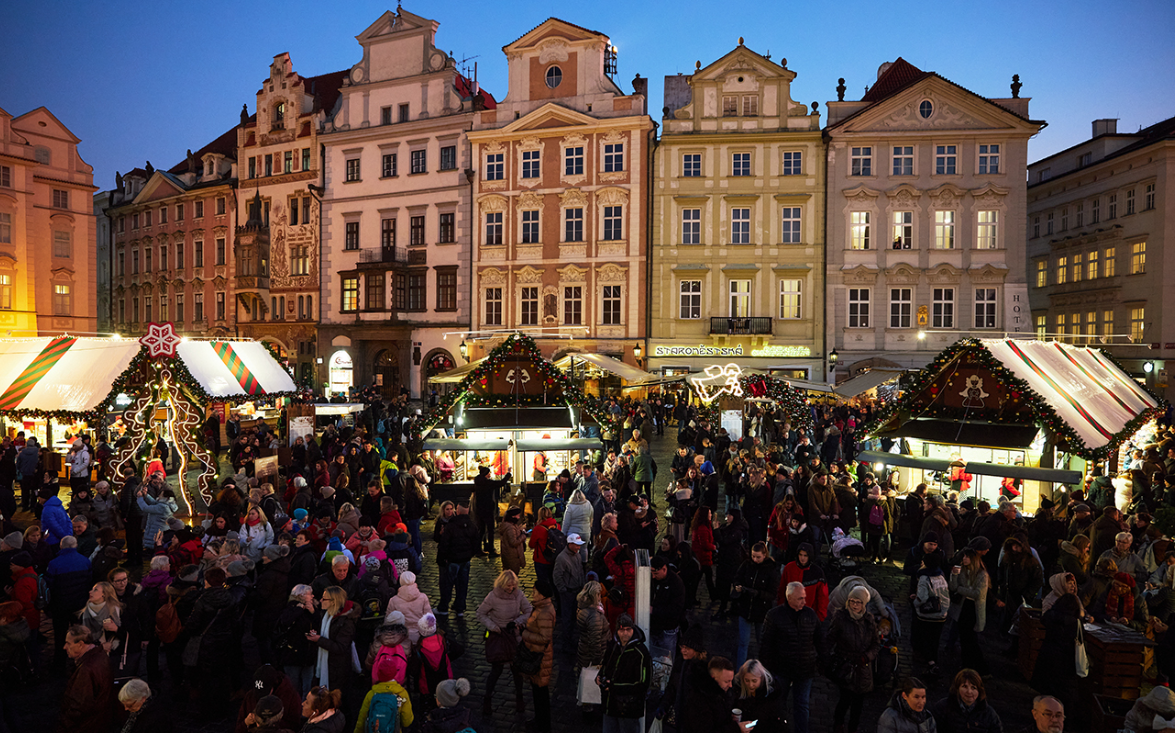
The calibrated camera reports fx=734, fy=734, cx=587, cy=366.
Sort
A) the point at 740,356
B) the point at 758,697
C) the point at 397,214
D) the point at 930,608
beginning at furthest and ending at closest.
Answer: the point at 397,214 → the point at 740,356 → the point at 930,608 → the point at 758,697

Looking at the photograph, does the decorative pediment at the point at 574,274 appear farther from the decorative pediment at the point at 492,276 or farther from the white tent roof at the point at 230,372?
the white tent roof at the point at 230,372

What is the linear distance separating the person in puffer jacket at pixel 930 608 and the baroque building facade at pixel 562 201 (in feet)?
81.2

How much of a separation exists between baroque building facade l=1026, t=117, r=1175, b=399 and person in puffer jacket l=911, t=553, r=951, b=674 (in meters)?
24.0

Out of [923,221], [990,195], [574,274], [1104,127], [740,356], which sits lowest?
[740,356]

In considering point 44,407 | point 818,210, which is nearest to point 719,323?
point 818,210

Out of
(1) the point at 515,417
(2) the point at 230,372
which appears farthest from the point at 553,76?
(1) the point at 515,417

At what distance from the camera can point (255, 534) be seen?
9367 millimetres

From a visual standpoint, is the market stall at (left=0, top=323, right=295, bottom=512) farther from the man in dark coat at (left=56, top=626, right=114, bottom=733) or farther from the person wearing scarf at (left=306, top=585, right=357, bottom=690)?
the person wearing scarf at (left=306, top=585, right=357, bottom=690)

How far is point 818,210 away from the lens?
31734mm

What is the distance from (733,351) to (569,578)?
2511 cm

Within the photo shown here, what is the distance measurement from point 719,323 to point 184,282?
32.4 meters

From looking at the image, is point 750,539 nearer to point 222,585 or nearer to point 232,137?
point 222,585

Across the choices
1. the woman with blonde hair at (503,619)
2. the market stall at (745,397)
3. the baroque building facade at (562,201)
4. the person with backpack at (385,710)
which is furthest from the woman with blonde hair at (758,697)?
the baroque building facade at (562,201)

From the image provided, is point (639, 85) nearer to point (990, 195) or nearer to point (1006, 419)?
point (990, 195)
